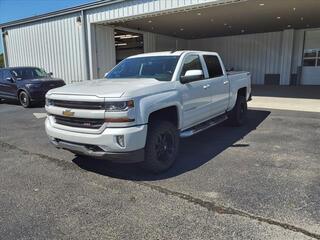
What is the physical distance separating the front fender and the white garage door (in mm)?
19723

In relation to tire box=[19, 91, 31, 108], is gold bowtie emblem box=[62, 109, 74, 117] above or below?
above

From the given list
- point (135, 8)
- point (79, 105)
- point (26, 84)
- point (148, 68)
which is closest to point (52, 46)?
point (26, 84)

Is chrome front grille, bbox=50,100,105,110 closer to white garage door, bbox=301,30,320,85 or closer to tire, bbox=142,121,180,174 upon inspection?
tire, bbox=142,121,180,174

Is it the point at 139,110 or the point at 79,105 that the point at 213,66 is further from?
the point at 79,105

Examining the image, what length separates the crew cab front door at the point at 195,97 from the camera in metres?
5.22

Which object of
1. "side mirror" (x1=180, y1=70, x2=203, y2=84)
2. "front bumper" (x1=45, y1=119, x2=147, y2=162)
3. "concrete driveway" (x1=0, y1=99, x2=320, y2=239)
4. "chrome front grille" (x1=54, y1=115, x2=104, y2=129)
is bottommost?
"concrete driveway" (x1=0, y1=99, x2=320, y2=239)

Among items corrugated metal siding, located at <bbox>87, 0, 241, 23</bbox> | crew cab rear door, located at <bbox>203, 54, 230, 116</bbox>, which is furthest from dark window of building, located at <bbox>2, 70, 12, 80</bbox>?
crew cab rear door, located at <bbox>203, 54, 230, 116</bbox>

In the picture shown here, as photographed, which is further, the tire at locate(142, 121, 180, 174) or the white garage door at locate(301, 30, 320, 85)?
the white garage door at locate(301, 30, 320, 85)

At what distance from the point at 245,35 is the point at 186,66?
67.1 ft

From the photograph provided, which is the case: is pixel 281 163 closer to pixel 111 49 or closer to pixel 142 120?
pixel 142 120

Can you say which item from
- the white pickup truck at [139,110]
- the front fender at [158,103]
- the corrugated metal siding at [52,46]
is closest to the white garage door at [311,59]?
the corrugated metal siding at [52,46]

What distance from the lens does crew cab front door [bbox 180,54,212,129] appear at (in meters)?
5.22

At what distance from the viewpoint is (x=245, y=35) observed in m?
24.1

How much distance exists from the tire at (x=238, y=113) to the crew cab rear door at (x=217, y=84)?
31.4 inches
